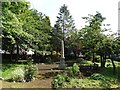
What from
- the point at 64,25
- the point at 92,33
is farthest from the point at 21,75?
the point at 64,25

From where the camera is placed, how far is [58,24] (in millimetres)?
70938

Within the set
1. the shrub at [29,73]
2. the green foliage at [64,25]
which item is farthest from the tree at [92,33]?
the green foliage at [64,25]

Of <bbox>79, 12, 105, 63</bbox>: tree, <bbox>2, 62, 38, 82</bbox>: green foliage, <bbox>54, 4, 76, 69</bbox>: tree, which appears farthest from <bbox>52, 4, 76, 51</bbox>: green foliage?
<bbox>2, 62, 38, 82</bbox>: green foliage

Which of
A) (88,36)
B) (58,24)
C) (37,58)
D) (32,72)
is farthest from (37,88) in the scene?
(58,24)

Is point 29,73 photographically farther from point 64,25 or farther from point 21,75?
point 64,25

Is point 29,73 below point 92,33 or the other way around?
below

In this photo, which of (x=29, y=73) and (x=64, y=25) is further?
(x=64, y=25)

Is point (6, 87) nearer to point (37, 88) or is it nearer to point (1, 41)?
point (37, 88)

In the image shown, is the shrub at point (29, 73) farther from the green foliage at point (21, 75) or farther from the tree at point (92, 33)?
the tree at point (92, 33)

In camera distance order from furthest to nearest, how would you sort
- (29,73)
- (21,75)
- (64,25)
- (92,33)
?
(64,25), (92,33), (29,73), (21,75)

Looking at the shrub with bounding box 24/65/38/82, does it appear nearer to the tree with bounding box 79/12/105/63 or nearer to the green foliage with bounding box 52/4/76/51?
the tree with bounding box 79/12/105/63

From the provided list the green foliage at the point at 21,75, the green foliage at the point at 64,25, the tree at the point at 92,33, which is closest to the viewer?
the green foliage at the point at 21,75

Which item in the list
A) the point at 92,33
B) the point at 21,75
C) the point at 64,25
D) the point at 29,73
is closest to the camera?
the point at 21,75

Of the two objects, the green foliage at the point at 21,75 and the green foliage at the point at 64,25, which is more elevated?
the green foliage at the point at 64,25
